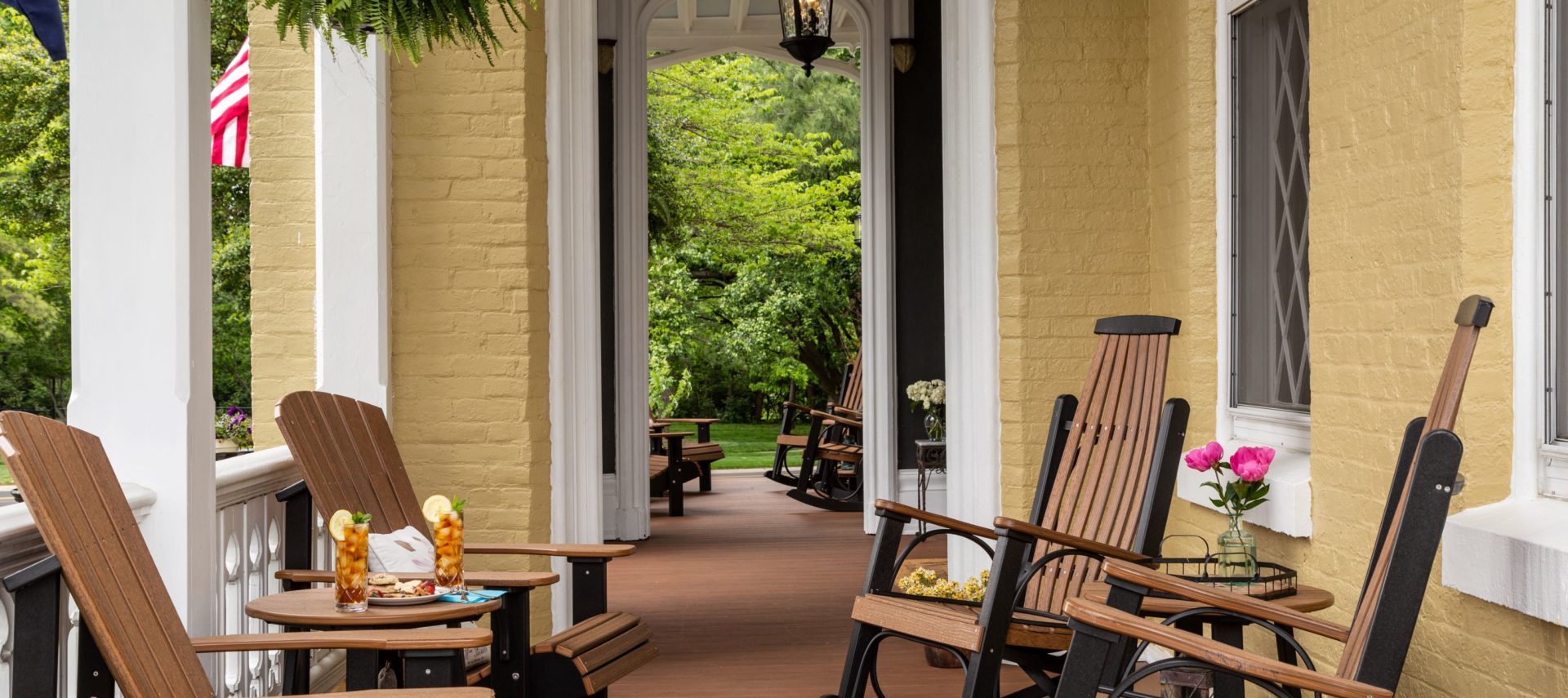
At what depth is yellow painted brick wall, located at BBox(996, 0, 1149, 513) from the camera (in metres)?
4.79

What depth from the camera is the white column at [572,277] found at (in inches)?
183

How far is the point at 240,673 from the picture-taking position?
3.18 metres

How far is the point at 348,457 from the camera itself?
133 inches

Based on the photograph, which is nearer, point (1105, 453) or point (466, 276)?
point (1105, 453)

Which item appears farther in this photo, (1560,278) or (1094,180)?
(1094,180)

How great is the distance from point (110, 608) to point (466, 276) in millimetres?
2601

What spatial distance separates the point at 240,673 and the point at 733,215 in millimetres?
11823

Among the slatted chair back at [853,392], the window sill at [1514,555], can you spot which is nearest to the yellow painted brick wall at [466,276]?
the window sill at [1514,555]

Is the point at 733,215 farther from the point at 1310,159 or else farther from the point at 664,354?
the point at 1310,159

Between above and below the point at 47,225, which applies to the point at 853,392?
below

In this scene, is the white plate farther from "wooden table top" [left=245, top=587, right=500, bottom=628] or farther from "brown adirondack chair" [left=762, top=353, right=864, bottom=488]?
"brown adirondack chair" [left=762, top=353, right=864, bottom=488]

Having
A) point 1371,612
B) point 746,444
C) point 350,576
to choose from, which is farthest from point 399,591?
point 746,444

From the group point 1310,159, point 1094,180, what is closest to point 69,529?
point 1310,159

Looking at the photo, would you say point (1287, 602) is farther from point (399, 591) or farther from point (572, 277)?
point (572, 277)
